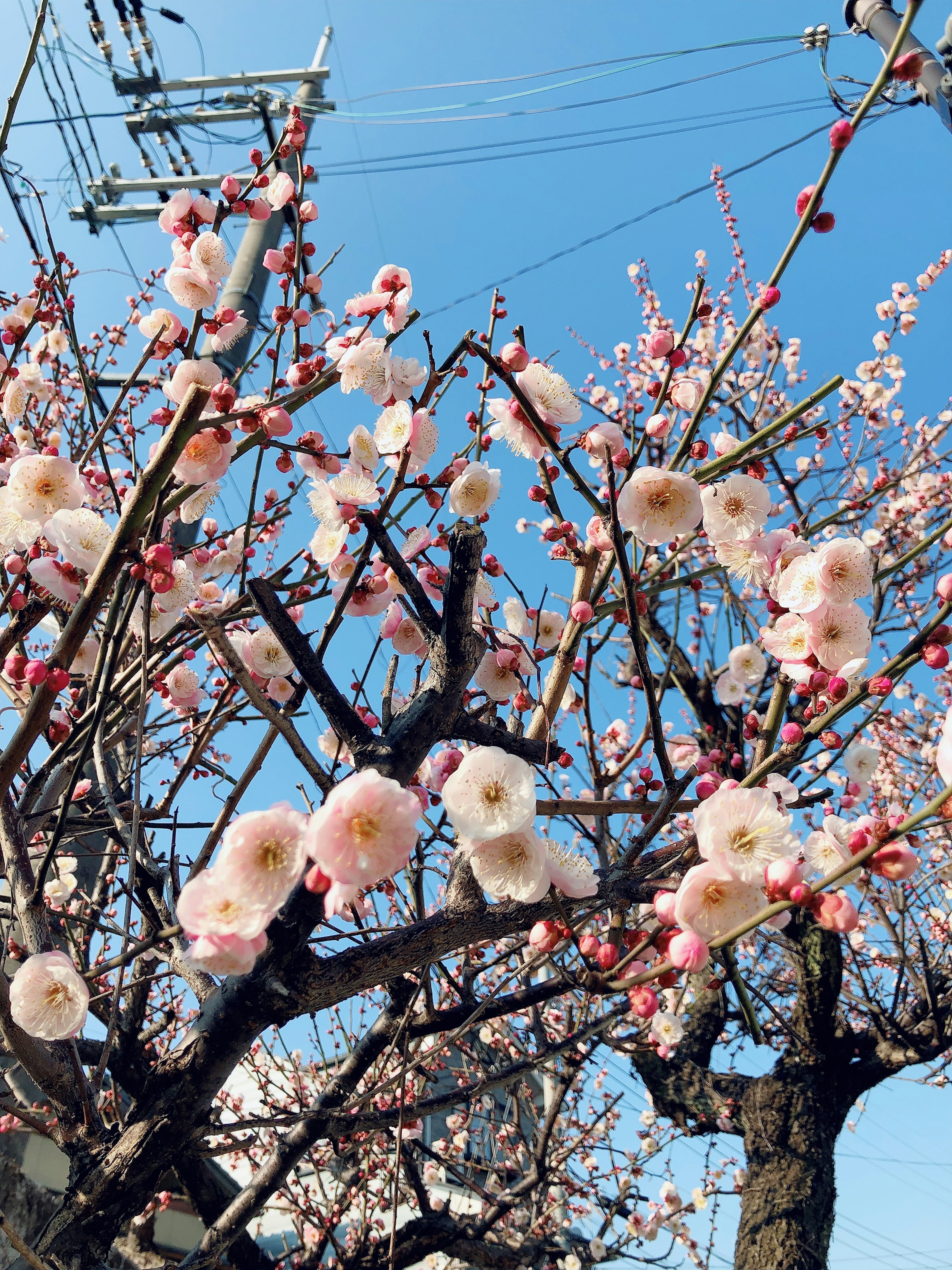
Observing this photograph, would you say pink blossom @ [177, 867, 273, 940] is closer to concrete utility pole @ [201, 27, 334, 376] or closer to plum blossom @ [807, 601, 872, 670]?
plum blossom @ [807, 601, 872, 670]

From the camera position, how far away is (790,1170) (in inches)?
173

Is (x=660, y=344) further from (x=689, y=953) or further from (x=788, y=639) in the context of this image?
(x=689, y=953)

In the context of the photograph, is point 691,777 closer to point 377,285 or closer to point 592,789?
point 592,789

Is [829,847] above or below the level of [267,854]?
above

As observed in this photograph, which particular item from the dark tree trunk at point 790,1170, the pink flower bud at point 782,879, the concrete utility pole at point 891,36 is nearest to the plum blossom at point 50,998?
the pink flower bud at point 782,879

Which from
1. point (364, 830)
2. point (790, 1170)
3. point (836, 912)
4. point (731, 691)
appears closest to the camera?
point (836, 912)

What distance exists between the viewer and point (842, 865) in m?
1.02

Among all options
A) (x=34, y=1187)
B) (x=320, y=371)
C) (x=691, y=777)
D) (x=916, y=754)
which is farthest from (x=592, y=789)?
(x=916, y=754)

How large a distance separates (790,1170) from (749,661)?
2830 mm

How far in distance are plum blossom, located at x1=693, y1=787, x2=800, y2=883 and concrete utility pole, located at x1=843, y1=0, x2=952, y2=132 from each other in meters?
3.12

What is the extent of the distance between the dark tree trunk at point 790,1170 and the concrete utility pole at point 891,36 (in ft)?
15.9

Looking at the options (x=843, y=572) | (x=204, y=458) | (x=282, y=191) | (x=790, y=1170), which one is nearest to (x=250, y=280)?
(x=282, y=191)

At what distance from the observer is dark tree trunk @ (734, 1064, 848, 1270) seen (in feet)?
13.7

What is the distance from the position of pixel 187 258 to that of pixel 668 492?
1369 mm
